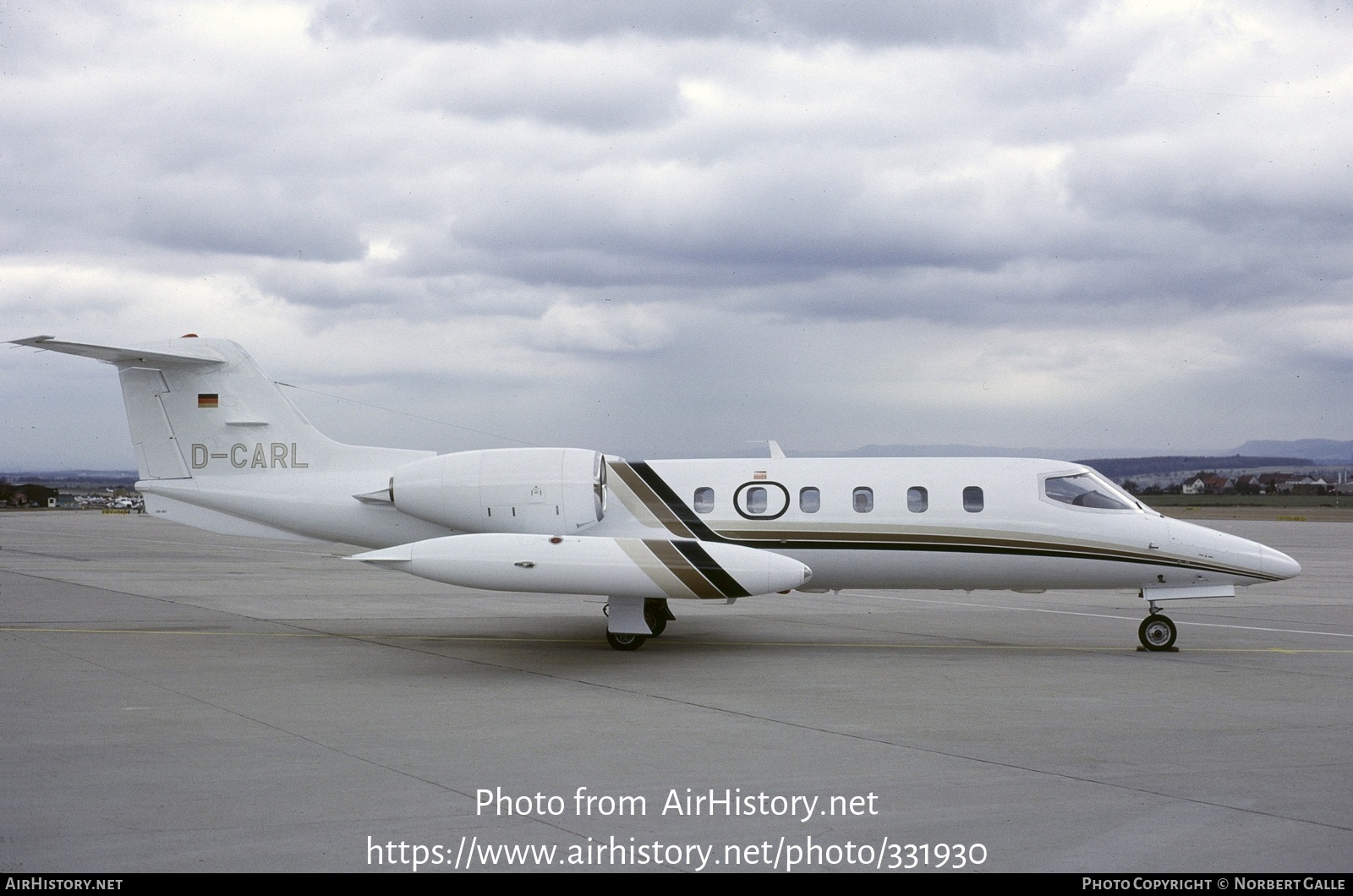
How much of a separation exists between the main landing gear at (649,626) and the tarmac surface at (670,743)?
0.34 metres

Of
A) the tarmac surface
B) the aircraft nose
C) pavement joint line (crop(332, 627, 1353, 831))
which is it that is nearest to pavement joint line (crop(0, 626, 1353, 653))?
the tarmac surface

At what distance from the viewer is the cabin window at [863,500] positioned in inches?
653

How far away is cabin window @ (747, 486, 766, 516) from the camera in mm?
16781

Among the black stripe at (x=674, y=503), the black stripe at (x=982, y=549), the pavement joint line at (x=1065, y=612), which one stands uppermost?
the black stripe at (x=674, y=503)

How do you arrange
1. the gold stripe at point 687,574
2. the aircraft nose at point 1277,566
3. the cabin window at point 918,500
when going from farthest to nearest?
1. the cabin window at point 918,500
2. the aircraft nose at point 1277,566
3. the gold stripe at point 687,574

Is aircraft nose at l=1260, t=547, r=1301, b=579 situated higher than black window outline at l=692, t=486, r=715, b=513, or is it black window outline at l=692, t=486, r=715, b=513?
black window outline at l=692, t=486, r=715, b=513

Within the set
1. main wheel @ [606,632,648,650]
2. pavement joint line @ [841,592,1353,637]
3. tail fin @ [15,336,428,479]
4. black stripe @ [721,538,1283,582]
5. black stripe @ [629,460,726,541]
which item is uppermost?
tail fin @ [15,336,428,479]

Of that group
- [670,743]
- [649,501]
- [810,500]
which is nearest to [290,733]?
[670,743]

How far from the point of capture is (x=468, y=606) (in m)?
22.6

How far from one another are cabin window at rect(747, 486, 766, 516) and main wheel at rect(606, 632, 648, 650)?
2399 millimetres

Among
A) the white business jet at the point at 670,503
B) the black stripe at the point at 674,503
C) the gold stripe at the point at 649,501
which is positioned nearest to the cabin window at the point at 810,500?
the white business jet at the point at 670,503

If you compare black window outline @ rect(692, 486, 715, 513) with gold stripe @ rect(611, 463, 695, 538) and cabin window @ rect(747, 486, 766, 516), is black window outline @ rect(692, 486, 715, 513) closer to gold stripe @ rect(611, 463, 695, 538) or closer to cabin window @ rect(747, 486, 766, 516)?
gold stripe @ rect(611, 463, 695, 538)

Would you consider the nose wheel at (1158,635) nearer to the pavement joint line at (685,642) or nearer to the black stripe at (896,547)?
the pavement joint line at (685,642)

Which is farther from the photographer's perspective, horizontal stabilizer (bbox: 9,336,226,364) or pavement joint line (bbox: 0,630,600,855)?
horizontal stabilizer (bbox: 9,336,226,364)
